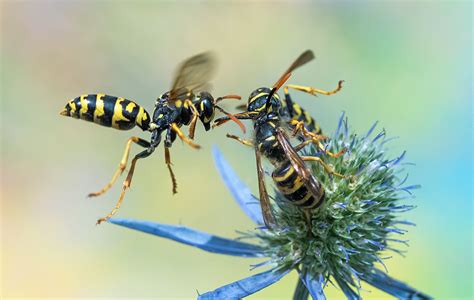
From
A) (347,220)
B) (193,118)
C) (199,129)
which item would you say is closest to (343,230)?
(347,220)

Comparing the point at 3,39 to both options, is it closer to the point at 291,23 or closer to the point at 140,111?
the point at 291,23

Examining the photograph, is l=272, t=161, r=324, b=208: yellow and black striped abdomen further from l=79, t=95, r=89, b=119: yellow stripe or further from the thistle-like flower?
l=79, t=95, r=89, b=119: yellow stripe

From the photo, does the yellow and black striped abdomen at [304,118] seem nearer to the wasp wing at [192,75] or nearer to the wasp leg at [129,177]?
the wasp wing at [192,75]

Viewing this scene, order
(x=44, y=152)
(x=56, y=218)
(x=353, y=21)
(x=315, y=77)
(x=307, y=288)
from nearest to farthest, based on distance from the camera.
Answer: (x=307, y=288) < (x=56, y=218) < (x=44, y=152) < (x=315, y=77) < (x=353, y=21)

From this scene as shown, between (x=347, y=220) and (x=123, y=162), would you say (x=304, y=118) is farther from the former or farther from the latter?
(x=123, y=162)

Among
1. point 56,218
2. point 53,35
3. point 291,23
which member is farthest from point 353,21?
point 56,218
